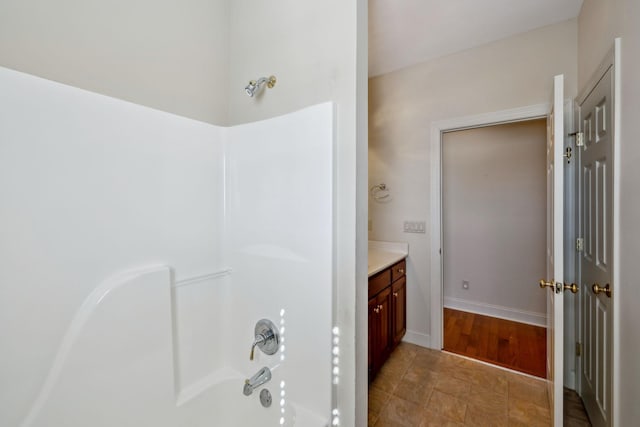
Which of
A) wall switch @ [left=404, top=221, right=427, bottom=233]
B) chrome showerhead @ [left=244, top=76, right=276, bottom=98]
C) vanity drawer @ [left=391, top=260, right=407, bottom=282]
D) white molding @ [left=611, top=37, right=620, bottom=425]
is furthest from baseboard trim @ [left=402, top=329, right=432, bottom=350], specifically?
chrome showerhead @ [left=244, top=76, right=276, bottom=98]

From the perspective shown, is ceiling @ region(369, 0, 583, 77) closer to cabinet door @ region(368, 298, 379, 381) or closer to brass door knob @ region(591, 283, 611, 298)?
brass door knob @ region(591, 283, 611, 298)

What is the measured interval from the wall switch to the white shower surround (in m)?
1.77

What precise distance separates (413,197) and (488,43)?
57.4 inches

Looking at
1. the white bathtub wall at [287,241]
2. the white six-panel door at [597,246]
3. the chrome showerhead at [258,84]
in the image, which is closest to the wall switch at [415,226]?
the white six-panel door at [597,246]

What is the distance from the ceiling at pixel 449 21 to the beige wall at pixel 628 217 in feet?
2.38

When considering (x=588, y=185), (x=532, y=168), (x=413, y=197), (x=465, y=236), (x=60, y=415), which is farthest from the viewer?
(x=465, y=236)

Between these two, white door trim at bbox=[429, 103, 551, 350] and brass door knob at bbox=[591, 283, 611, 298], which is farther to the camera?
white door trim at bbox=[429, 103, 551, 350]

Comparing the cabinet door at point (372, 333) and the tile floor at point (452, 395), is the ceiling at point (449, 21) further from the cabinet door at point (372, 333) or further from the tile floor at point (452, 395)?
the tile floor at point (452, 395)

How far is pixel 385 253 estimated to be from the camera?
2.56 meters

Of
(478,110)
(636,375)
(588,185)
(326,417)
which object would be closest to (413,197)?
(478,110)

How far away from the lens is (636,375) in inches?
39.8

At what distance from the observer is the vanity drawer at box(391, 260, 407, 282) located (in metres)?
2.24

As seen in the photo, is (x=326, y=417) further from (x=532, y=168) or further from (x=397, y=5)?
(x=532, y=168)

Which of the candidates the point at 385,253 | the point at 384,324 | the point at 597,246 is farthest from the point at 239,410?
the point at 597,246
